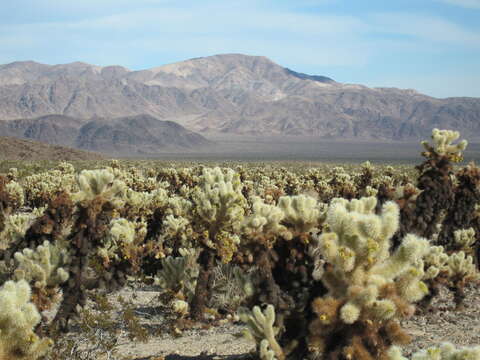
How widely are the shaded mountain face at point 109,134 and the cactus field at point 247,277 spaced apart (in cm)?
12182

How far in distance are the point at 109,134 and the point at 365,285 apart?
143210 mm

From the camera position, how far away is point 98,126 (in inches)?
5827

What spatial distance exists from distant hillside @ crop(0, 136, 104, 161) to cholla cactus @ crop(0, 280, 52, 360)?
60642 millimetres

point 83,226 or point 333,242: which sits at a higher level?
point 333,242

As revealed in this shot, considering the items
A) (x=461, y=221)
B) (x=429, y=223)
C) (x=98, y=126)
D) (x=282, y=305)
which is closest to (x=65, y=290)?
(x=282, y=305)

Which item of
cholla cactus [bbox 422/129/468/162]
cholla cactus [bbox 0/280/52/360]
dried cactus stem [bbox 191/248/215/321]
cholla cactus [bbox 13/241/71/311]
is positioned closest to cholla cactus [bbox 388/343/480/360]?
cholla cactus [bbox 0/280/52/360]

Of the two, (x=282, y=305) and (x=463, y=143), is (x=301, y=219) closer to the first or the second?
(x=282, y=305)

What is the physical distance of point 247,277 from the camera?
5668mm

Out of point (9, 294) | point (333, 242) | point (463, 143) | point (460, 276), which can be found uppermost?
point (463, 143)

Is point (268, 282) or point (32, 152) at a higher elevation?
point (268, 282)

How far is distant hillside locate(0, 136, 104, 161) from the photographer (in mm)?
61781

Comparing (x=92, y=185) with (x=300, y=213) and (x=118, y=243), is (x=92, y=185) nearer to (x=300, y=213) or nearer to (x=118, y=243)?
(x=118, y=243)

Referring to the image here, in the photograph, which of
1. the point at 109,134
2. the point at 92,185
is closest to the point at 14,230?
the point at 92,185

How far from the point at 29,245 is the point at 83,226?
6.02ft
